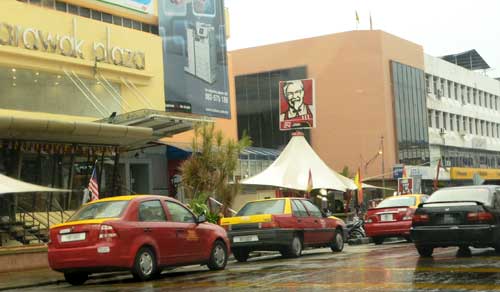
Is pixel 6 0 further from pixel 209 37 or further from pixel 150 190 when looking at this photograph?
pixel 209 37

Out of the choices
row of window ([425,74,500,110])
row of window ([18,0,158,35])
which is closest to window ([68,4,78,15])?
row of window ([18,0,158,35])

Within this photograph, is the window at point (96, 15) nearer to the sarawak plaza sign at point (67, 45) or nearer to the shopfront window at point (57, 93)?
the sarawak plaza sign at point (67, 45)

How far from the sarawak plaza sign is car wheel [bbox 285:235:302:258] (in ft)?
41.3

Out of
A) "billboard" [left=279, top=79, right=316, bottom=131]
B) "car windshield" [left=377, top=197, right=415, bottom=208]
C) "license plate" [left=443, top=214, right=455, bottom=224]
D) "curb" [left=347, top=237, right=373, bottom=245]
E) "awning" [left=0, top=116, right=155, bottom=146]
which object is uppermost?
"billboard" [left=279, top=79, right=316, bottom=131]

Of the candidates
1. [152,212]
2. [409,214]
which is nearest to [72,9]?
[409,214]

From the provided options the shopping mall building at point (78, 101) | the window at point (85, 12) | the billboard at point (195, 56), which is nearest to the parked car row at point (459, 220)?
the shopping mall building at point (78, 101)

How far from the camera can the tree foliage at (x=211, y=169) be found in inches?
1039

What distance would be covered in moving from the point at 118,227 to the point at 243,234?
517 cm

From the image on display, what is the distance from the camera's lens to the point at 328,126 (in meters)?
60.0

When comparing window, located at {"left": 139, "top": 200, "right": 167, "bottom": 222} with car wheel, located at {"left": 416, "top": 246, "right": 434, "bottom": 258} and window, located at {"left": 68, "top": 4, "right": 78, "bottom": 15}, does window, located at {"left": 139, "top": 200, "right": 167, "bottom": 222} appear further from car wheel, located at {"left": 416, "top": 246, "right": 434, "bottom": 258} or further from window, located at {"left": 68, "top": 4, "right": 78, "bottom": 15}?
window, located at {"left": 68, "top": 4, "right": 78, "bottom": 15}

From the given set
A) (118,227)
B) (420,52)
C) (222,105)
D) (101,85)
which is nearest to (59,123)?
(101,85)

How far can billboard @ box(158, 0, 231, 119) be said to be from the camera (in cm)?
3219

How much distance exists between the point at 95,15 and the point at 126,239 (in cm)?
2029

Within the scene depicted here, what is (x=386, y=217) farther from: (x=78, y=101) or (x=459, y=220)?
(x=78, y=101)
